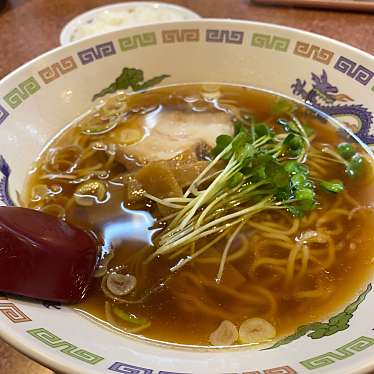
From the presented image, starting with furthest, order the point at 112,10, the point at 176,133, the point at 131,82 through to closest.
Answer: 1. the point at 112,10
2. the point at 131,82
3. the point at 176,133

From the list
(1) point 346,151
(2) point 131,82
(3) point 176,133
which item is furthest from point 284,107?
(2) point 131,82

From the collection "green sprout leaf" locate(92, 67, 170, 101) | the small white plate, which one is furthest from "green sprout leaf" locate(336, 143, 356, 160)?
the small white plate

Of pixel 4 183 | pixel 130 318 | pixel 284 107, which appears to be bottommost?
pixel 130 318

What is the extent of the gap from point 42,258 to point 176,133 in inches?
34.9

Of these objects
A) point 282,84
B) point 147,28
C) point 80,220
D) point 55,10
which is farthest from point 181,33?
point 55,10

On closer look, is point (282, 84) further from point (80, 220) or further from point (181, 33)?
point (80, 220)

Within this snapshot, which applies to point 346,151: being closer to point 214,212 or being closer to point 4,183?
point 214,212

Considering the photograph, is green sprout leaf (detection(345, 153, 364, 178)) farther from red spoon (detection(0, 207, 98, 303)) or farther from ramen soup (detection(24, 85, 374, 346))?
red spoon (detection(0, 207, 98, 303))

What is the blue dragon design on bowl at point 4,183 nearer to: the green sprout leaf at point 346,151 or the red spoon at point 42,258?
the red spoon at point 42,258

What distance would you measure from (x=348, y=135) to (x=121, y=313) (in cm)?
113

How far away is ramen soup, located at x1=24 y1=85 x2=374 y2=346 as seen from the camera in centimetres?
128

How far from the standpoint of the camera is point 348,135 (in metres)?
1.80

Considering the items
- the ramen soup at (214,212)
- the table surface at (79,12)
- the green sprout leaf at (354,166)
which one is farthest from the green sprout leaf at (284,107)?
the table surface at (79,12)

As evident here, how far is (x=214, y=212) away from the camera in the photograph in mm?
1511
